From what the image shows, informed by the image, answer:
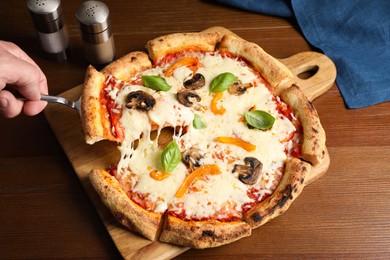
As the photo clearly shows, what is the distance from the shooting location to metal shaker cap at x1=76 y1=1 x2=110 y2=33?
3.22 metres

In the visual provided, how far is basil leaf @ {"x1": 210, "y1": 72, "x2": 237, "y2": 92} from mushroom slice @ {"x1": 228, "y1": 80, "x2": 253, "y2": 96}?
0.04 metres

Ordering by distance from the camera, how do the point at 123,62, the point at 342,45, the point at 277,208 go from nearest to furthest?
the point at 277,208
the point at 123,62
the point at 342,45

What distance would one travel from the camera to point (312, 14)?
12.8ft

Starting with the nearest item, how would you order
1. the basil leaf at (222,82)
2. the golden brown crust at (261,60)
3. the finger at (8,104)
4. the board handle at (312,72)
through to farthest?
the finger at (8,104) < the basil leaf at (222,82) < the golden brown crust at (261,60) < the board handle at (312,72)

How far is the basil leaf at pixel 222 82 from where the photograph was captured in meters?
3.15

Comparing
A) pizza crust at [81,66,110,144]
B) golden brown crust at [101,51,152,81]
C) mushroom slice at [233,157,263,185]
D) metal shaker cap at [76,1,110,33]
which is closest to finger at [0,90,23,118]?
pizza crust at [81,66,110,144]

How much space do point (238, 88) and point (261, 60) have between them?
0.26 meters

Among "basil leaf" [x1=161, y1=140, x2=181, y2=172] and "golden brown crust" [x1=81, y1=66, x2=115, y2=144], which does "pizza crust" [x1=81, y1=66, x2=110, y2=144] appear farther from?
"basil leaf" [x1=161, y1=140, x2=181, y2=172]

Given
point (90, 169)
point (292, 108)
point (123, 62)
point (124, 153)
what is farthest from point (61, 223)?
point (292, 108)

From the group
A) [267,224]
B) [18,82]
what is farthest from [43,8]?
[267,224]

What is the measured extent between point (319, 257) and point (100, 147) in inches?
53.8

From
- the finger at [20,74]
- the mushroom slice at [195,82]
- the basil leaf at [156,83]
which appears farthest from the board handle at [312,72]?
the finger at [20,74]

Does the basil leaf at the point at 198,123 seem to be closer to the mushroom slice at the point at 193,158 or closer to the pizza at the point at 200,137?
the pizza at the point at 200,137

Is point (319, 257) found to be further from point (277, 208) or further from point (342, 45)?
point (342, 45)
